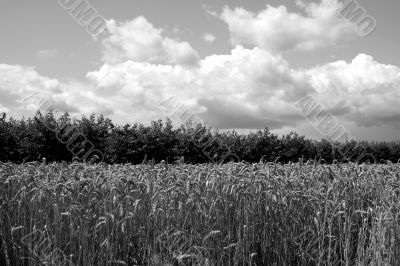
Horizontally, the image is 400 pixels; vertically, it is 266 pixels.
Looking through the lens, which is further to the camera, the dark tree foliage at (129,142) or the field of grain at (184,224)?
the dark tree foliage at (129,142)

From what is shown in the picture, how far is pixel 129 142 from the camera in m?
25.7

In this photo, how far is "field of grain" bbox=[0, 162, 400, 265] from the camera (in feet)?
17.4

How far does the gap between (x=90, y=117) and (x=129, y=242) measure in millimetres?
23584

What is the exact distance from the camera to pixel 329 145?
34.0 meters

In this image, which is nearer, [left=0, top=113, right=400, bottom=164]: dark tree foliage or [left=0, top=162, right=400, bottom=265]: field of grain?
[left=0, top=162, right=400, bottom=265]: field of grain

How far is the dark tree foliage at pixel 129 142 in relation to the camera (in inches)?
974

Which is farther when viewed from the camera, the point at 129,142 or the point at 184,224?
the point at 129,142

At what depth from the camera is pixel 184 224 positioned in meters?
5.42

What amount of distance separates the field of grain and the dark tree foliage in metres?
16.5

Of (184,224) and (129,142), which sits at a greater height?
(129,142)

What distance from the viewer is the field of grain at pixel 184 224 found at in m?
5.30

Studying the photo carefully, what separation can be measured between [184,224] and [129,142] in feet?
67.9

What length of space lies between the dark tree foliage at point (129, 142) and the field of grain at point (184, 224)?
54.1 ft

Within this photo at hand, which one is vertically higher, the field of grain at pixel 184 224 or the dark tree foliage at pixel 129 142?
the dark tree foliage at pixel 129 142
